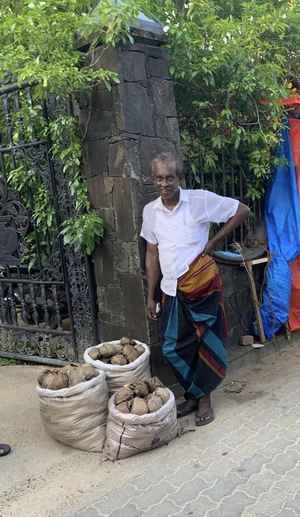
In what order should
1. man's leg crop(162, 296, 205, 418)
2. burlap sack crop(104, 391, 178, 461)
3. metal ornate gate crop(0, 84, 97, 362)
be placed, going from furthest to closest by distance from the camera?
metal ornate gate crop(0, 84, 97, 362) < man's leg crop(162, 296, 205, 418) < burlap sack crop(104, 391, 178, 461)

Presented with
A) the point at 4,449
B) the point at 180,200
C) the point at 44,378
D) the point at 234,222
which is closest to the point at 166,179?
the point at 180,200

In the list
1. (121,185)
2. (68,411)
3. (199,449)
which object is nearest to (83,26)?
→ (121,185)

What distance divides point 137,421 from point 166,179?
151 cm

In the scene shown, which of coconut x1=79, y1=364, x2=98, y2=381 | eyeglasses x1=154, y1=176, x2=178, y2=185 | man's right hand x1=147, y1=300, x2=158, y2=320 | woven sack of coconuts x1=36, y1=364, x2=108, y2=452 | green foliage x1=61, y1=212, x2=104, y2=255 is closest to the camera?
woven sack of coconuts x1=36, y1=364, x2=108, y2=452

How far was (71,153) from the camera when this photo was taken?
402 cm

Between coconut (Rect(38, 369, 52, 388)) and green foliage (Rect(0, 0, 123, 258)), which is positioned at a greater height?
green foliage (Rect(0, 0, 123, 258))

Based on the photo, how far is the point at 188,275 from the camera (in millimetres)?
3518

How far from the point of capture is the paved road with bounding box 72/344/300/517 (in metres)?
2.63

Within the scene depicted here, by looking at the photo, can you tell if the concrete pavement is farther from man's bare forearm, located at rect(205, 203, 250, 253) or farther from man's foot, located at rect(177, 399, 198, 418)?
man's bare forearm, located at rect(205, 203, 250, 253)

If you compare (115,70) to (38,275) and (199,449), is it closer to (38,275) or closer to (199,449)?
(38,275)

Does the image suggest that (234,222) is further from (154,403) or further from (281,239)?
(281,239)

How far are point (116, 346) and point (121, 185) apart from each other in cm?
115

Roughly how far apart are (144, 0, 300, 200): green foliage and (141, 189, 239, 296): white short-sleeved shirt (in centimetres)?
101

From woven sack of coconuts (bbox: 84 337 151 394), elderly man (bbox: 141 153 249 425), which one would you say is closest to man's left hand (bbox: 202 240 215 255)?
elderly man (bbox: 141 153 249 425)
